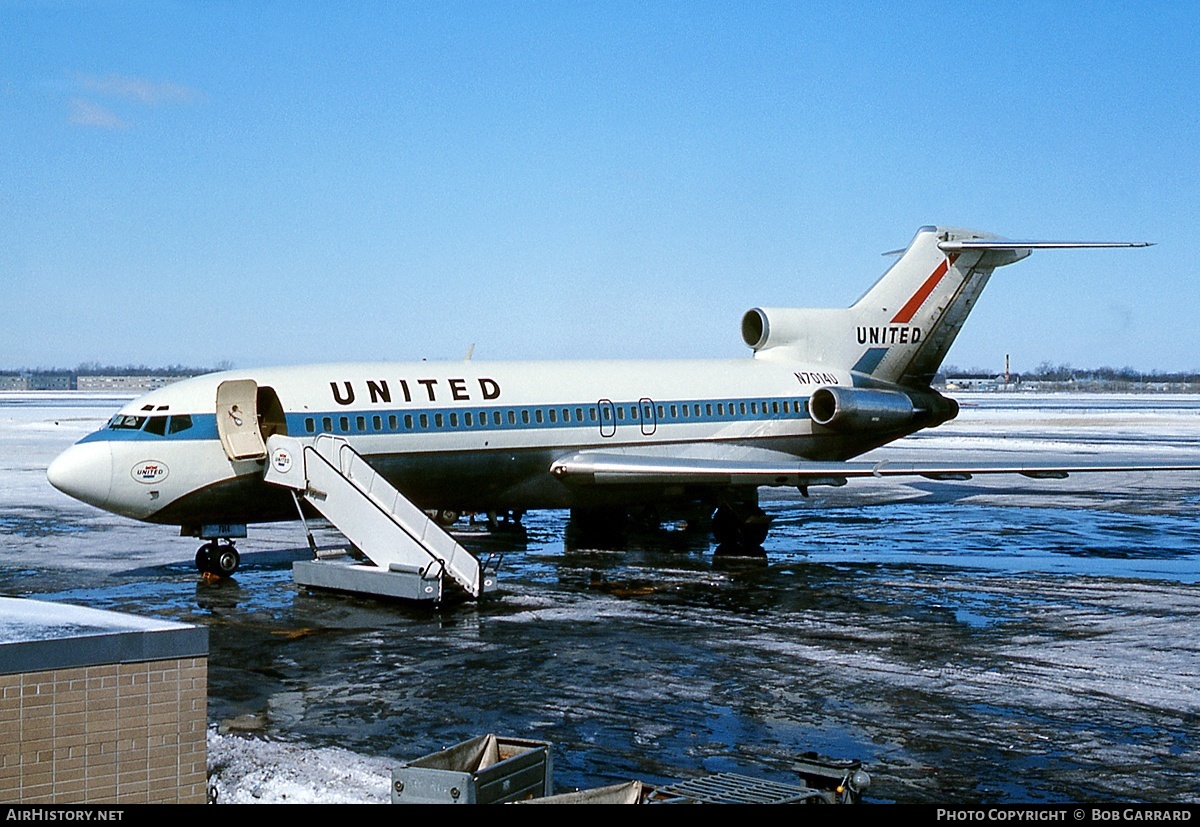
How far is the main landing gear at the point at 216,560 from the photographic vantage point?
735 inches

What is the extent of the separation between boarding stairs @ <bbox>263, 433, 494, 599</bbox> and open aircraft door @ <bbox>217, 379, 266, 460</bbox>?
564mm

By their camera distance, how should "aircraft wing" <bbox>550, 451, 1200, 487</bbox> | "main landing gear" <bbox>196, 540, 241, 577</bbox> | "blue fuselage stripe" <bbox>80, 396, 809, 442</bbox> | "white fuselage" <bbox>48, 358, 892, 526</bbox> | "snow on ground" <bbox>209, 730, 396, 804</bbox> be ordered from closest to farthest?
"snow on ground" <bbox>209, 730, 396, 804</bbox>, "white fuselage" <bbox>48, 358, 892, 526</bbox>, "blue fuselage stripe" <bbox>80, 396, 809, 442</bbox>, "main landing gear" <bbox>196, 540, 241, 577</bbox>, "aircraft wing" <bbox>550, 451, 1200, 487</bbox>

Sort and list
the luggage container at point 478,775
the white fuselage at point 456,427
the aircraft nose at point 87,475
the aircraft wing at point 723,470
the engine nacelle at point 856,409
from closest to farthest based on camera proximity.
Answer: the luggage container at point 478,775 < the aircraft nose at point 87,475 < the white fuselage at point 456,427 < the aircraft wing at point 723,470 < the engine nacelle at point 856,409

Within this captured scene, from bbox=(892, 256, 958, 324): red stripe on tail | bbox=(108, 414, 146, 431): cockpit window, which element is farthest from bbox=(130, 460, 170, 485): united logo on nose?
bbox=(892, 256, 958, 324): red stripe on tail

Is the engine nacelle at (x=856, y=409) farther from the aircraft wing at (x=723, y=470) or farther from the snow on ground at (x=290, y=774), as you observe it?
the snow on ground at (x=290, y=774)

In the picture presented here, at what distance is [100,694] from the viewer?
23.4 ft

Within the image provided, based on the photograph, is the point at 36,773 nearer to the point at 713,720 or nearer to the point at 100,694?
the point at 100,694

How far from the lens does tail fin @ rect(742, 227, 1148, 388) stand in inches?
1029

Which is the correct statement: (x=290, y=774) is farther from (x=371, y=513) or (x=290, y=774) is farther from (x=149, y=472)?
(x=149, y=472)

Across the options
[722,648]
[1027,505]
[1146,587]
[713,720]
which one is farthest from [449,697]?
[1027,505]

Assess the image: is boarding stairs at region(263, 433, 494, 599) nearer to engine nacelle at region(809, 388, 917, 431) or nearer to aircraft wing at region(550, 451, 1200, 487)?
aircraft wing at region(550, 451, 1200, 487)

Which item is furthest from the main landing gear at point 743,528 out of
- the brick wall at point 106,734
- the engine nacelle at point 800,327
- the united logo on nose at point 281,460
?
the brick wall at point 106,734

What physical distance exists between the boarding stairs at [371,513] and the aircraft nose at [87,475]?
2.21 metres

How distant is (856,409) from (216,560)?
12.6m
